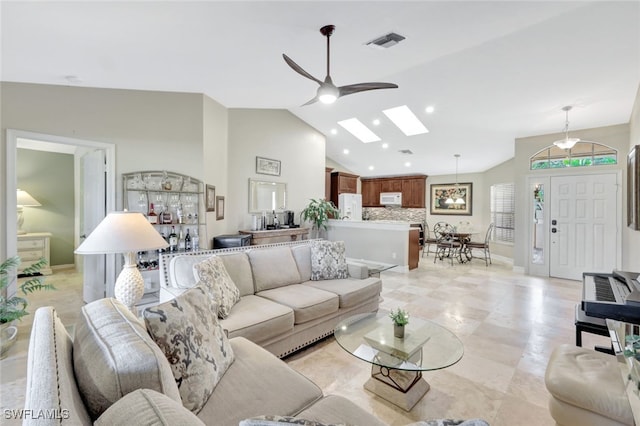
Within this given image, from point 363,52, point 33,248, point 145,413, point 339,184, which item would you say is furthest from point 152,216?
point 339,184

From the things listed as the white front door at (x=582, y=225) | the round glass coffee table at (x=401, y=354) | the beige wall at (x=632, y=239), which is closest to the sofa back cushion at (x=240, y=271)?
the round glass coffee table at (x=401, y=354)

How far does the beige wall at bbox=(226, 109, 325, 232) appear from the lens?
5.39 meters

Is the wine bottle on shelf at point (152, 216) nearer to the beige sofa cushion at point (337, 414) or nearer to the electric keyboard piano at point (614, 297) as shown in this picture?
the beige sofa cushion at point (337, 414)

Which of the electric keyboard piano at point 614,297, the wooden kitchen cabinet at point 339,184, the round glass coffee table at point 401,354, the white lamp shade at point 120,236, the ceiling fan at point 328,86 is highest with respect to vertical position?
the ceiling fan at point 328,86

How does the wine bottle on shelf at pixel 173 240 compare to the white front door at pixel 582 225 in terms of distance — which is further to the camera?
the white front door at pixel 582 225

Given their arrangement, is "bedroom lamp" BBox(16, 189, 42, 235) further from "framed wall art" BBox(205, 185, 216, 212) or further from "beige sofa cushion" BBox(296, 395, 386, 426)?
"beige sofa cushion" BBox(296, 395, 386, 426)

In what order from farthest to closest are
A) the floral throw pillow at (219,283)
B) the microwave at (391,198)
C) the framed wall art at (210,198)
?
the microwave at (391,198) < the framed wall art at (210,198) < the floral throw pillow at (219,283)

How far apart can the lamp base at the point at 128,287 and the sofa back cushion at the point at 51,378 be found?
1.04 meters

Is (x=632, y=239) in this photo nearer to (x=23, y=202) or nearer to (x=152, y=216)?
(x=152, y=216)

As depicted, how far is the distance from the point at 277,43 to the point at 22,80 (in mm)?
2713

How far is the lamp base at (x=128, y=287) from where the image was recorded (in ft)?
6.85

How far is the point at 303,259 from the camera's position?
355 centimetres

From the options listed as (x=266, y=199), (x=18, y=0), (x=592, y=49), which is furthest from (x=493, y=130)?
(x=18, y=0)

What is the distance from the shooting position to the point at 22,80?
3.13 meters
